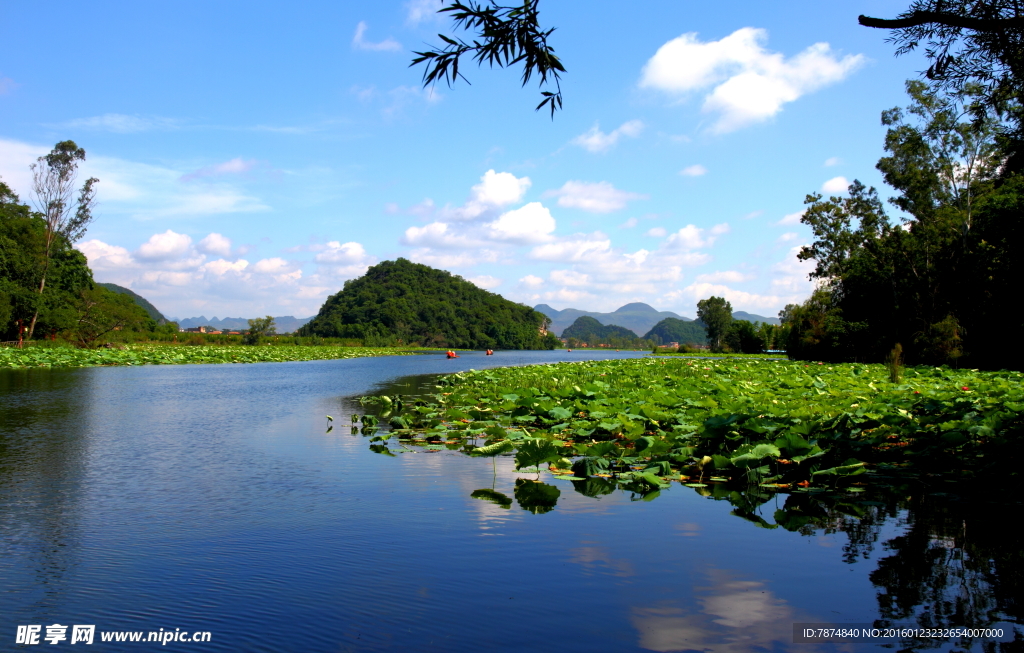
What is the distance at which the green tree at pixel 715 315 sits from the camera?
95438 mm

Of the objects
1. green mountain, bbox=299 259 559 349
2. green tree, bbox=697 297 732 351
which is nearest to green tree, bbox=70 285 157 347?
green mountain, bbox=299 259 559 349

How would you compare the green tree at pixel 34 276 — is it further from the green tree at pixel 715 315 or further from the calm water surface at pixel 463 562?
the green tree at pixel 715 315

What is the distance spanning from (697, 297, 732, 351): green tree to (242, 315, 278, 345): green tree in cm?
6082

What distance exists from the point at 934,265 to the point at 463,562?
103 ft

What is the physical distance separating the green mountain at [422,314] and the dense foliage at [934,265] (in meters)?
75.3

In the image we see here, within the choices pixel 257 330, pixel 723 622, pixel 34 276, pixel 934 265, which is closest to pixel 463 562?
pixel 723 622

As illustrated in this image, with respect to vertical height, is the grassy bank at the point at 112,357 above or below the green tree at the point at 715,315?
below

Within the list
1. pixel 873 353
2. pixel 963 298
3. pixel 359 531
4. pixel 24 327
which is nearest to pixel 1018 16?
pixel 359 531

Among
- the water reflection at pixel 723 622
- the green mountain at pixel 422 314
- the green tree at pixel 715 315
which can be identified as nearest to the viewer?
the water reflection at pixel 723 622

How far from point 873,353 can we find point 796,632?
105 feet

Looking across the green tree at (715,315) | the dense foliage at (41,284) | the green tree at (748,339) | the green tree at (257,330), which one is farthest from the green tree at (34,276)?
the green tree at (715,315)

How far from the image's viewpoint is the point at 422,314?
120 metres

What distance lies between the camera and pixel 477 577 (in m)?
3.81

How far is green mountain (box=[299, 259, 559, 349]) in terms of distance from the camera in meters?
110
